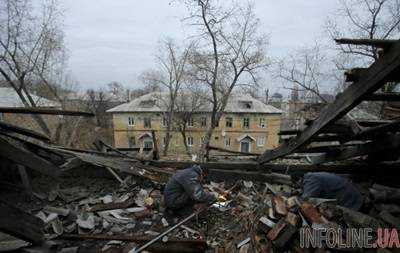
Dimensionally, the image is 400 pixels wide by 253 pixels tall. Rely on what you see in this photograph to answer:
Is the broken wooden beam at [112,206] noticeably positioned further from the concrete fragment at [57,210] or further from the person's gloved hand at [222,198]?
the person's gloved hand at [222,198]

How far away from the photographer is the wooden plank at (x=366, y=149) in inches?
190

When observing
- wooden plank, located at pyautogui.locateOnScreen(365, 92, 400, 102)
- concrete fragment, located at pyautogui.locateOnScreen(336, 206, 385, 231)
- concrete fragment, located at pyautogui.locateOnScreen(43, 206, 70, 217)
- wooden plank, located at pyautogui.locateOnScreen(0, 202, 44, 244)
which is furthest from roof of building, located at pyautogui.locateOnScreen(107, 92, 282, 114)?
wooden plank, located at pyautogui.locateOnScreen(365, 92, 400, 102)

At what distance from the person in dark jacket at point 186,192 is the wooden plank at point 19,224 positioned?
8.30 feet

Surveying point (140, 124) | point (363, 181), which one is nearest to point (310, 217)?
point (363, 181)

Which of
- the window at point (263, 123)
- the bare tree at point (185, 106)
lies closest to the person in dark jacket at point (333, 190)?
the bare tree at point (185, 106)

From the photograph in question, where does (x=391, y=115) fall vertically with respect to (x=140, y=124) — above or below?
above

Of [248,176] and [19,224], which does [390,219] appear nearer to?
[248,176]

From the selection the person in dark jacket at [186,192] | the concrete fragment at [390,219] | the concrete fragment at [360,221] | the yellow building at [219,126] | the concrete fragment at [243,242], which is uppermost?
the concrete fragment at [360,221]

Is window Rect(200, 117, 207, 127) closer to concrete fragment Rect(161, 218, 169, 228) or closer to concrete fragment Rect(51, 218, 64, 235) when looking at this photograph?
concrete fragment Rect(161, 218, 169, 228)

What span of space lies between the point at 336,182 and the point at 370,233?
1551 mm

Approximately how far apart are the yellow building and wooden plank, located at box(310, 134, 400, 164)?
2837cm

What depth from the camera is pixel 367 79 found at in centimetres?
254

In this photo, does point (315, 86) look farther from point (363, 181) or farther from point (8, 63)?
point (8, 63)

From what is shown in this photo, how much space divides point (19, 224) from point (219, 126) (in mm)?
32409
